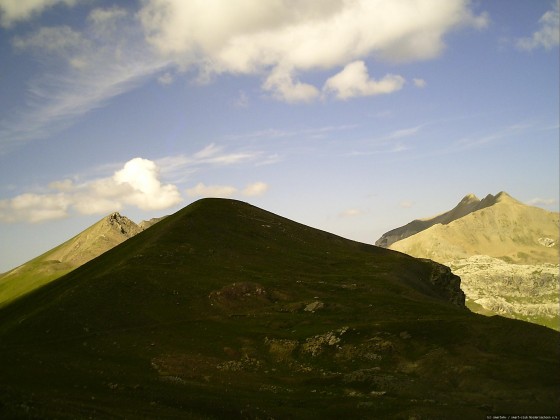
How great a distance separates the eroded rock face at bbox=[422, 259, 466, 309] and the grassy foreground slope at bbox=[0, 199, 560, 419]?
16.6 m

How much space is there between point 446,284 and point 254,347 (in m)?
87.0

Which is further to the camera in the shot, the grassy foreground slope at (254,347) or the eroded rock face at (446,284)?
the eroded rock face at (446,284)

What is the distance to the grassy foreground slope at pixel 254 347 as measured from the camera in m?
40.6

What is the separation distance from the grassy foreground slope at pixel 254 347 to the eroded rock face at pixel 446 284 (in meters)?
16.6

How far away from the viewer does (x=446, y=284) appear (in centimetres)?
13400

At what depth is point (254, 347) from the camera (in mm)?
68125

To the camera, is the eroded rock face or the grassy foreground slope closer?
the grassy foreground slope

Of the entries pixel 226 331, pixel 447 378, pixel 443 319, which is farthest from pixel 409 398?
pixel 226 331

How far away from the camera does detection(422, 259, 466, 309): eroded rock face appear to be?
430 feet

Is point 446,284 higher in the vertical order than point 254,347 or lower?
higher

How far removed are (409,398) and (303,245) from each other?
95.5 metres

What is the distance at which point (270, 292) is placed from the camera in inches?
3637

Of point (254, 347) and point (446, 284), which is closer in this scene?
point (254, 347)

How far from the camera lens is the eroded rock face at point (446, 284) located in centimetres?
13096
